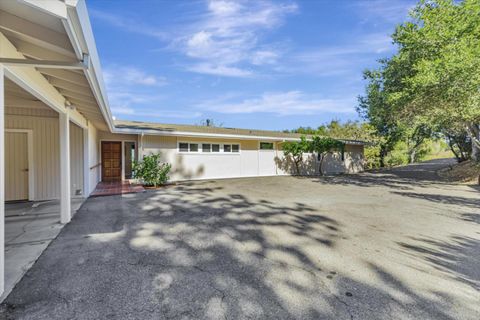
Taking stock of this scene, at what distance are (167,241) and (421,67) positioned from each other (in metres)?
10.2

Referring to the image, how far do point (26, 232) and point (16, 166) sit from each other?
13.0ft

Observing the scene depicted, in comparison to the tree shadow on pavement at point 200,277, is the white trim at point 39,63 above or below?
above

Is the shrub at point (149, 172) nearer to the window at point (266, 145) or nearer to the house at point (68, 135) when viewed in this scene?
the house at point (68, 135)

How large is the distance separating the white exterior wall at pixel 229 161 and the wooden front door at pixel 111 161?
72.5 inches

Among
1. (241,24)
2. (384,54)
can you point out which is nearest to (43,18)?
(241,24)

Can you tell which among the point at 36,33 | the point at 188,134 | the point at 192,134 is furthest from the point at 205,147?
the point at 36,33

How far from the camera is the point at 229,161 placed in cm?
1428

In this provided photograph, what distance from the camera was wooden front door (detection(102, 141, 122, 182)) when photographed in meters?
12.2

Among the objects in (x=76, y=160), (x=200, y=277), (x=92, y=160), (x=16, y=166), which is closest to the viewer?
(x=200, y=277)

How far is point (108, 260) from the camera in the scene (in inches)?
129

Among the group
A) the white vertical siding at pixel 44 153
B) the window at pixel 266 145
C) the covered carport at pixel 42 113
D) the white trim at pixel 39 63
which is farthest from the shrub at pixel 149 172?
the white trim at pixel 39 63

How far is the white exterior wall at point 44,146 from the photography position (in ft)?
23.2

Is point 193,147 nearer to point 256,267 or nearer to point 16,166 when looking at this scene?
point 16,166

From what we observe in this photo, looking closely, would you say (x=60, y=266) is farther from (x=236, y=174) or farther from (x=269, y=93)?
(x=269, y=93)
